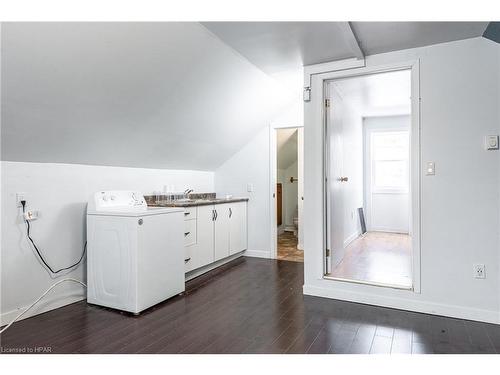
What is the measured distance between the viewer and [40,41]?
1900 mm

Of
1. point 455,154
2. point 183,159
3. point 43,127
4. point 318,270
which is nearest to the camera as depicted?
point 43,127

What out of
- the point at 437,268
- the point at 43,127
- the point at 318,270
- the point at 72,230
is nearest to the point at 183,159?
the point at 72,230

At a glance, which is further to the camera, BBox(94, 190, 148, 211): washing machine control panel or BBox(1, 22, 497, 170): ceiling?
BBox(94, 190, 148, 211): washing machine control panel

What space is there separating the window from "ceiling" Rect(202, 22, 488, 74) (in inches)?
160

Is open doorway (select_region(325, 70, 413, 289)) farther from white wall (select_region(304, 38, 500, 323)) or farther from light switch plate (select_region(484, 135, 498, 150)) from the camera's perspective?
light switch plate (select_region(484, 135, 498, 150))

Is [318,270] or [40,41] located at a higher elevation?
[40,41]

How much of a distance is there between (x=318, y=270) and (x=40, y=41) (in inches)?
109

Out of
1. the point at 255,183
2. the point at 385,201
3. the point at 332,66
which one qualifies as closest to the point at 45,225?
the point at 255,183

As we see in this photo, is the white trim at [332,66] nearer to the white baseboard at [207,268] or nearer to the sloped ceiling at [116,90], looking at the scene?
the sloped ceiling at [116,90]

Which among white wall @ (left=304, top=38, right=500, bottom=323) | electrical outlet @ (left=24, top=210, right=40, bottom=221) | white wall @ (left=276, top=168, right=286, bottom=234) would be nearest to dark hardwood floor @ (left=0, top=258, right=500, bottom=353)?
white wall @ (left=304, top=38, right=500, bottom=323)

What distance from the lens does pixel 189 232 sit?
3.58m

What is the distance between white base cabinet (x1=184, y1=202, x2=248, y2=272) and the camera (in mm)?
3609

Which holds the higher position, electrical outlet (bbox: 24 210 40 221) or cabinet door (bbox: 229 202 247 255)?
electrical outlet (bbox: 24 210 40 221)
